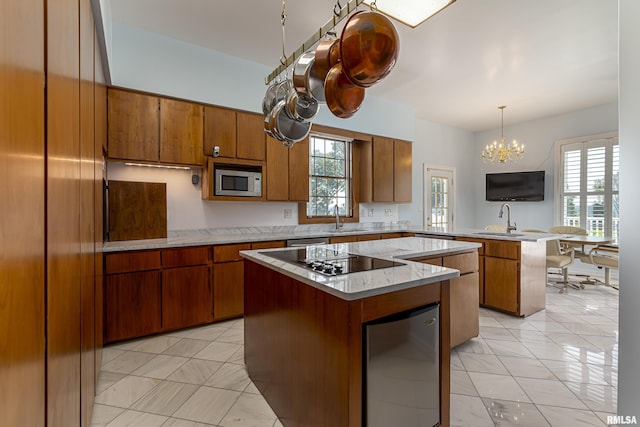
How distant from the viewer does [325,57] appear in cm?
157

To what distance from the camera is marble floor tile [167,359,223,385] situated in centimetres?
223

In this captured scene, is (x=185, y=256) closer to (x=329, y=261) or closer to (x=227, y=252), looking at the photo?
(x=227, y=252)

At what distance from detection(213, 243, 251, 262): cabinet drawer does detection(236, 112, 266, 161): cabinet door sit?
1.08m

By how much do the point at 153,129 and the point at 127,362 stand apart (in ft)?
7.12

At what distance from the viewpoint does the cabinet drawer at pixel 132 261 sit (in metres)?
2.65

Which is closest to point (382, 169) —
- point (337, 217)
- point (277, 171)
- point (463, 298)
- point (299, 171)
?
point (337, 217)

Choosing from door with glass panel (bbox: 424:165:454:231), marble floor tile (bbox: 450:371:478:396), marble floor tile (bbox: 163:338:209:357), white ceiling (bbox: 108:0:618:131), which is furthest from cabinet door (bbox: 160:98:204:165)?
door with glass panel (bbox: 424:165:454:231)

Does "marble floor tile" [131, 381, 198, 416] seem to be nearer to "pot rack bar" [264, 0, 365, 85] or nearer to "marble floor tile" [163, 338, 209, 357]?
"marble floor tile" [163, 338, 209, 357]

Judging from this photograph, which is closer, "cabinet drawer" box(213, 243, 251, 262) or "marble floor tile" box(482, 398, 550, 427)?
"marble floor tile" box(482, 398, 550, 427)

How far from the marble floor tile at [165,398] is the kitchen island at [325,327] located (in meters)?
0.49

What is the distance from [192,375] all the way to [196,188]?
2076 mm

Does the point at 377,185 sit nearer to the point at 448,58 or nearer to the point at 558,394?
the point at 448,58

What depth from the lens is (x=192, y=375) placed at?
2.29 metres

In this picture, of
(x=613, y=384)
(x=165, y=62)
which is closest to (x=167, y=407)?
(x=613, y=384)
